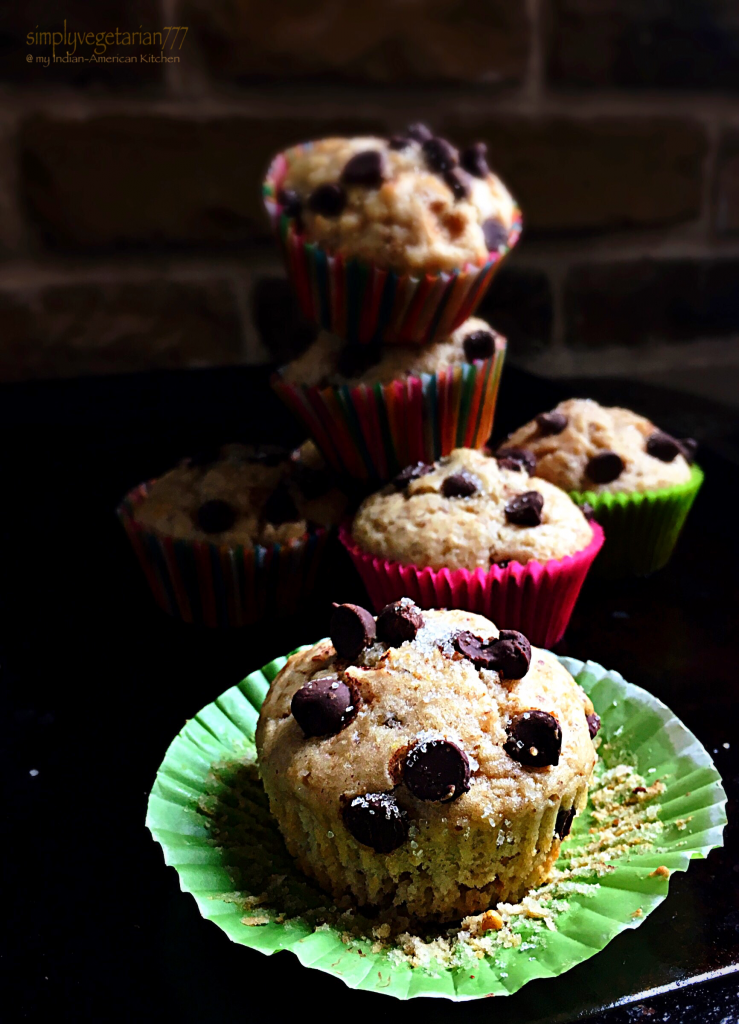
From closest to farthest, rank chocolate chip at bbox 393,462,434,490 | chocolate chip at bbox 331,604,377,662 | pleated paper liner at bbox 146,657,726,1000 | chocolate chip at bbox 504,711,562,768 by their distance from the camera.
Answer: pleated paper liner at bbox 146,657,726,1000 → chocolate chip at bbox 504,711,562,768 → chocolate chip at bbox 331,604,377,662 → chocolate chip at bbox 393,462,434,490

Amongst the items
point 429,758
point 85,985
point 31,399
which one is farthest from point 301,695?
point 31,399

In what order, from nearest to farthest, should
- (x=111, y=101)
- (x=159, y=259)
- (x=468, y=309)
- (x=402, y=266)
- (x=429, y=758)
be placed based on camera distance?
(x=429, y=758)
(x=402, y=266)
(x=468, y=309)
(x=111, y=101)
(x=159, y=259)

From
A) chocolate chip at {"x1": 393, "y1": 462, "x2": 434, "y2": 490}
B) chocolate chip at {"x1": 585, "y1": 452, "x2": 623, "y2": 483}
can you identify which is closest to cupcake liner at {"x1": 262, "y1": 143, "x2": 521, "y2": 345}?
chocolate chip at {"x1": 393, "y1": 462, "x2": 434, "y2": 490}

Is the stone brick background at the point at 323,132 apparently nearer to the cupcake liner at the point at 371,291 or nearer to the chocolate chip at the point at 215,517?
the cupcake liner at the point at 371,291

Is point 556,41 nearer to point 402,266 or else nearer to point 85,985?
point 402,266

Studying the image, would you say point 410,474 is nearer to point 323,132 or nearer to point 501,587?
point 501,587

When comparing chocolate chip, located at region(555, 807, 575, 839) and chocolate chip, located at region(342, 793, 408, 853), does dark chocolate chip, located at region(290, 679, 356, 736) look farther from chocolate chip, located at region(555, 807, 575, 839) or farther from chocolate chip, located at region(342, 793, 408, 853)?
chocolate chip, located at region(555, 807, 575, 839)
